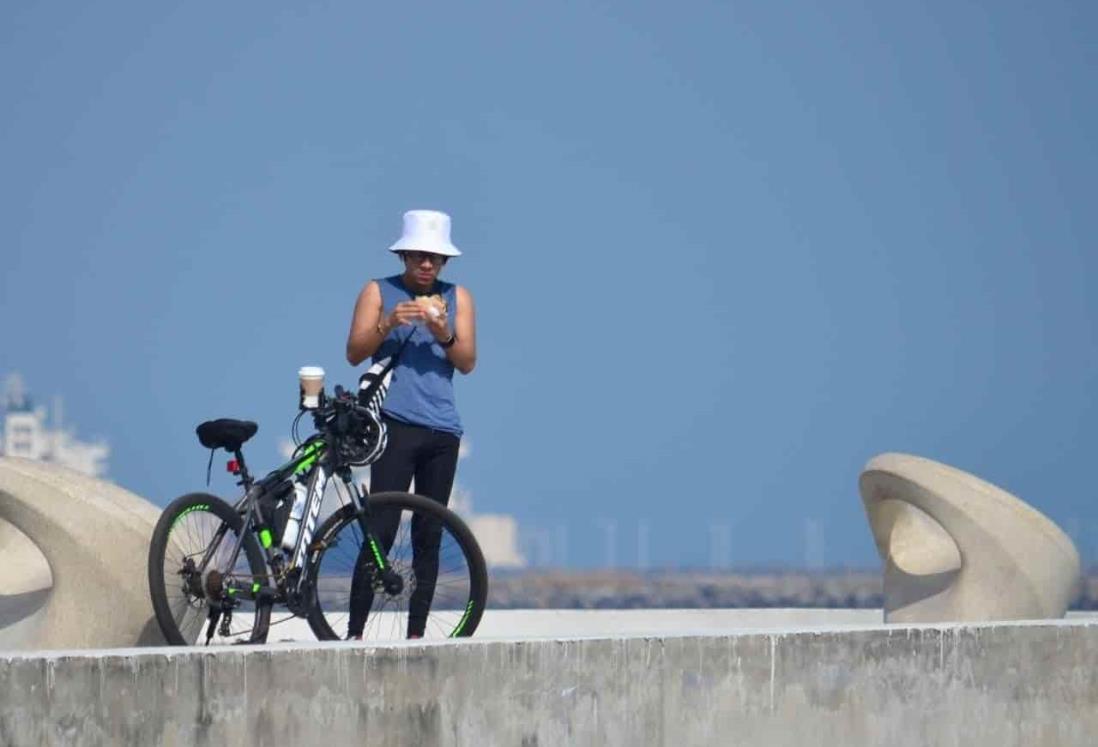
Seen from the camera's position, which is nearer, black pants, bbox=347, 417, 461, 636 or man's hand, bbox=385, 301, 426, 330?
black pants, bbox=347, 417, 461, 636

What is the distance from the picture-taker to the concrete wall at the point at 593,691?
24.1 ft

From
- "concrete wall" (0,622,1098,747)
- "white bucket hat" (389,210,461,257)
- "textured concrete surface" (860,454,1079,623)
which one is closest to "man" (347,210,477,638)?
"white bucket hat" (389,210,461,257)

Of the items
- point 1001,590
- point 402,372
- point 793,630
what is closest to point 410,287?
point 402,372

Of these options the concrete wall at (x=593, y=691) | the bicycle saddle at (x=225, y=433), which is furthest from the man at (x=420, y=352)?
the concrete wall at (x=593, y=691)

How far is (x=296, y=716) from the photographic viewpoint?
754 centimetres

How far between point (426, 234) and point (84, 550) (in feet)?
6.38

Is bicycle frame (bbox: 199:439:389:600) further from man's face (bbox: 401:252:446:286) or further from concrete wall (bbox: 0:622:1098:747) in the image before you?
concrete wall (bbox: 0:622:1098:747)

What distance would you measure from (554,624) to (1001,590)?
313 centimetres

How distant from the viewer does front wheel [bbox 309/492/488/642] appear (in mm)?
9711

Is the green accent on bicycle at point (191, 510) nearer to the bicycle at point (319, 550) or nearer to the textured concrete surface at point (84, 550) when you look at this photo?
the bicycle at point (319, 550)

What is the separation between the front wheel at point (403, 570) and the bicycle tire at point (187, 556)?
28 centimetres

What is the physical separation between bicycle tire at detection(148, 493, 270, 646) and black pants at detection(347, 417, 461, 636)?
20.5 inches

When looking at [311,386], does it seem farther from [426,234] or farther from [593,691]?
[593,691]

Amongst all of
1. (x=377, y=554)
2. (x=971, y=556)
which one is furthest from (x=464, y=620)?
(x=971, y=556)
